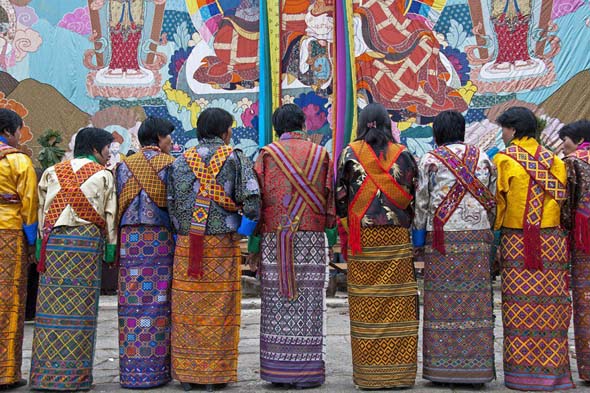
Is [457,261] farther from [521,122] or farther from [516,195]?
[521,122]

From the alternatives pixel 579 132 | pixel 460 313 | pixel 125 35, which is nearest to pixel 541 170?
pixel 579 132

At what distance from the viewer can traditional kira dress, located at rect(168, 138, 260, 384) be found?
14.2 ft

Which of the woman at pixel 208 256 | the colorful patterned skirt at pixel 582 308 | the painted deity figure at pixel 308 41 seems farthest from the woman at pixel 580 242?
the painted deity figure at pixel 308 41

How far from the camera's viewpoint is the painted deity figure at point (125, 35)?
1236cm

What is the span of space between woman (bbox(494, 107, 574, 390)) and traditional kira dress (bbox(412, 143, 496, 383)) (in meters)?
0.11

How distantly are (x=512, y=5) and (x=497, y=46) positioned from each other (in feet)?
2.24

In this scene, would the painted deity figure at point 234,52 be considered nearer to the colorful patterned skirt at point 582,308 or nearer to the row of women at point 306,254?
the row of women at point 306,254

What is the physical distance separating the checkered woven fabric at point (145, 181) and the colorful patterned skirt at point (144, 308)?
0.55ft

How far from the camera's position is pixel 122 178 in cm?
457

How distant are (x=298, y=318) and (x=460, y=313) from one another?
0.92 metres

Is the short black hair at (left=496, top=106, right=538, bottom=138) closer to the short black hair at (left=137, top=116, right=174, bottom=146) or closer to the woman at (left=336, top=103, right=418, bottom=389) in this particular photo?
the woman at (left=336, top=103, right=418, bottom=389)

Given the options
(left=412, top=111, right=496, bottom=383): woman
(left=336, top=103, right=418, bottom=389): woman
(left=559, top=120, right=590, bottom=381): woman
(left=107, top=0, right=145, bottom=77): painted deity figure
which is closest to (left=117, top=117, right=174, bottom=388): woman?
(left=336, top=103, right=418, bottom=389): woman

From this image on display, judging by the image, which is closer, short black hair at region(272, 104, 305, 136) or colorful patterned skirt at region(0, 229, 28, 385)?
colorful patterned skirt at region(0, 229, 28, 385)

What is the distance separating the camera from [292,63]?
12.1 m
